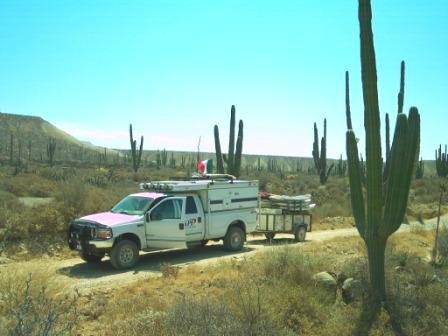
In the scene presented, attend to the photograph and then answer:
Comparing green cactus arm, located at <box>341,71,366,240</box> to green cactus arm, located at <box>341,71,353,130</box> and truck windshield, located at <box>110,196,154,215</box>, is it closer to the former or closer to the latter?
truck windshield, located at <box>110,196,154,215</box>

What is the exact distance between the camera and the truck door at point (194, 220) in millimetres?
14359

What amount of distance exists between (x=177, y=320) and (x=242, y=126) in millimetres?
21135

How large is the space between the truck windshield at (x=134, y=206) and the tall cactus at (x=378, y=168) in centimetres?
607

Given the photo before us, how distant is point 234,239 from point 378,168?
7.45 m

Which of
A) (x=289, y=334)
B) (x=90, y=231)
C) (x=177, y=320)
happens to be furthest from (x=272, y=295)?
(x=90, y=231)

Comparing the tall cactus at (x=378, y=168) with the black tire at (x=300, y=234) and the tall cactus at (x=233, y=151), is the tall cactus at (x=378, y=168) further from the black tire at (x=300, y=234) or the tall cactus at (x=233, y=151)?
the tall cactus at (x=233, y=151)

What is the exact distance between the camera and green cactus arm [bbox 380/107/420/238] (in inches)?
369

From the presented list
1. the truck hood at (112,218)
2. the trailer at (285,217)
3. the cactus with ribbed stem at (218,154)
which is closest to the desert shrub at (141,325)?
the truck hood at (112,218)

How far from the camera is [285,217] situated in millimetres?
18234

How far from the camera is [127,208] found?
13930 mm

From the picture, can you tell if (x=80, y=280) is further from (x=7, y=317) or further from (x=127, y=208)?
(x=7, y=317)

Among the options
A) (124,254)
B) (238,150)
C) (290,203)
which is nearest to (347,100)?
(238,150)

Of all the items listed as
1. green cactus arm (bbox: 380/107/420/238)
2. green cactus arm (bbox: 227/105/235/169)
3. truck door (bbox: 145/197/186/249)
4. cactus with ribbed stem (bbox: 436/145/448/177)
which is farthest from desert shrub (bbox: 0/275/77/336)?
cactus with ribbed stem (bbox: 436/145/448/177)

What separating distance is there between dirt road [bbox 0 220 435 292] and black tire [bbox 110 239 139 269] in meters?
0.19
